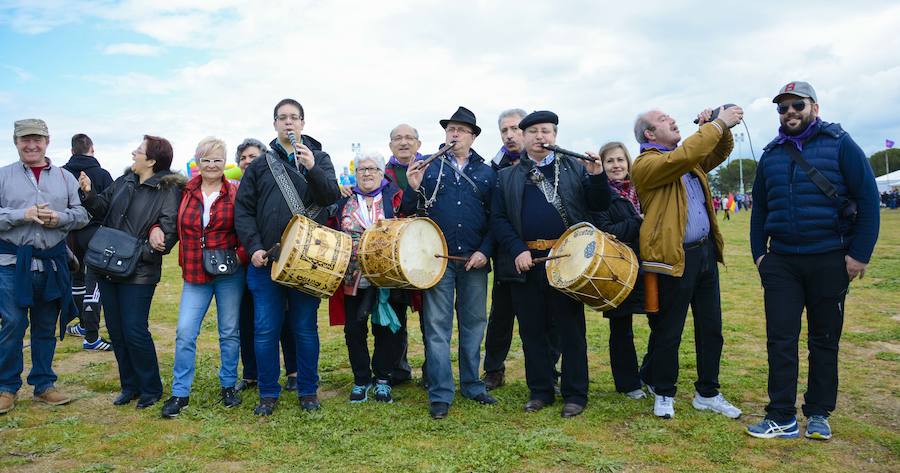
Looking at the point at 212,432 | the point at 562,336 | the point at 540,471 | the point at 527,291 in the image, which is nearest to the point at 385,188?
the point at 527,291

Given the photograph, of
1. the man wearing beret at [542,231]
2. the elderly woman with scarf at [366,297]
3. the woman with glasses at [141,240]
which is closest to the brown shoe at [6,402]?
the woman with glasses at [141,240]

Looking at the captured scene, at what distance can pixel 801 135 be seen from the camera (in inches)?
184

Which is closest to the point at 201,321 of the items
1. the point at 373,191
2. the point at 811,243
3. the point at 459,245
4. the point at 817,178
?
the point at 373,191

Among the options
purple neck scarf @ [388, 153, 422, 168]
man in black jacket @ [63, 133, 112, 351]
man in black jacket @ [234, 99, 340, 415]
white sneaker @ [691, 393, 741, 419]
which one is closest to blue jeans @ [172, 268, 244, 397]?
man in black jacket @ [234, 99, 340, 415]

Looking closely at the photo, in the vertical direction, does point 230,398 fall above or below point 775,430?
above

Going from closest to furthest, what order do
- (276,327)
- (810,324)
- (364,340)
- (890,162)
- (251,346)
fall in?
(810,324), (276,327), (364,340), (251,346), (890,162)

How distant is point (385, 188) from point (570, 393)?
228 cm

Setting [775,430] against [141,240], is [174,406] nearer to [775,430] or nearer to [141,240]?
[141,240]

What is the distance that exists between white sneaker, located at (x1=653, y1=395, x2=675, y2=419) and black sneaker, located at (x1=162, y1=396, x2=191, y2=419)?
3704 mm

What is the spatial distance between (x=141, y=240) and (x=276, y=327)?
1342 millimetres

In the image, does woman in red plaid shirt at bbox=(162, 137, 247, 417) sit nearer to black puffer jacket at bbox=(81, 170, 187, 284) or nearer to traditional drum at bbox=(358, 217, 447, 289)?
black puffer jacket at bbox=(81, 170, 187, 284)

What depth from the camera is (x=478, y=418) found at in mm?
5180

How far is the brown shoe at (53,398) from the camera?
573cm

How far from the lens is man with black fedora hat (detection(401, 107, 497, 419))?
5.44 meters
